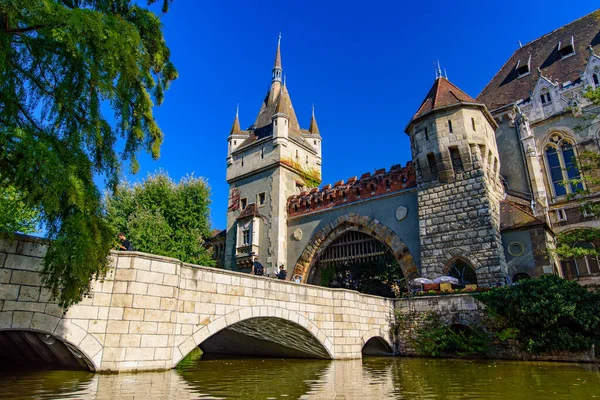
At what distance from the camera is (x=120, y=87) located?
264 inches

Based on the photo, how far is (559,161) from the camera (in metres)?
22.0

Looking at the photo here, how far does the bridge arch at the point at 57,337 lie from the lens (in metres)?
7.34

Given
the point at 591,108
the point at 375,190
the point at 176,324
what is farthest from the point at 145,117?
the point at 591,108

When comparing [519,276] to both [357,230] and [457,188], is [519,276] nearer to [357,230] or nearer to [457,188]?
[457,188]

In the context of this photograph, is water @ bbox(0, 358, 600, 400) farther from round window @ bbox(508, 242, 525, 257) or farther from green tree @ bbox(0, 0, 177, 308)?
round window @ bbox(508, 242, 525, 257)

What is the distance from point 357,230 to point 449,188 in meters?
5.67

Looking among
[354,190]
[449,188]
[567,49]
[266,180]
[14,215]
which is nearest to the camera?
[14,215]

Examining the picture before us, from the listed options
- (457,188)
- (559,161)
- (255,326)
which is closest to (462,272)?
(457,188)

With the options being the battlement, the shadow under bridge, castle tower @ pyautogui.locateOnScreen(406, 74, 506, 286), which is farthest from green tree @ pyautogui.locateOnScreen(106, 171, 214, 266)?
castle tower @ pyautogui.locateOnScreen(406, 74, 506, 286)

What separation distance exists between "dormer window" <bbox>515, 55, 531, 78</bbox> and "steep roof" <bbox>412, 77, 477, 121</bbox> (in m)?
8.96

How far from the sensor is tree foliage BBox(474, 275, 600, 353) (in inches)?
481

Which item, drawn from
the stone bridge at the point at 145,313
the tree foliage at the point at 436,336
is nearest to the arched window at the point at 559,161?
the tree foliage at the point at 436,336

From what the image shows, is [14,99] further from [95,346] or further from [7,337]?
[7,337]

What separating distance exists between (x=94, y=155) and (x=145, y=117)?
4.17 feet
